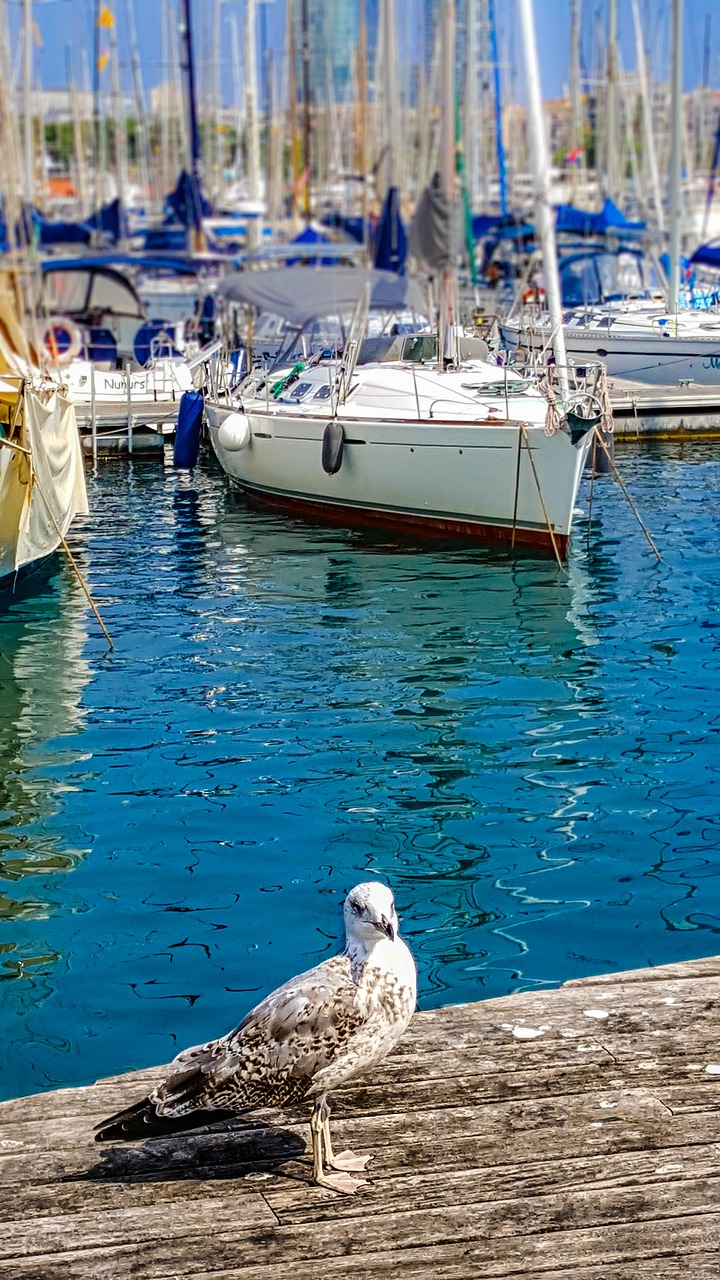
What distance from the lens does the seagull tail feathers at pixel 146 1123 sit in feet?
14.4

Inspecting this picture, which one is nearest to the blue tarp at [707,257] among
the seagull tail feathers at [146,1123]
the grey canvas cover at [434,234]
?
the grey canvas cover at [434,234]

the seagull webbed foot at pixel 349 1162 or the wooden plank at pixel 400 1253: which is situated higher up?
the seagull webbed foot at pixel 349 1162

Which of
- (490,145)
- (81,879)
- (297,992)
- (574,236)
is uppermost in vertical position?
(490,145)

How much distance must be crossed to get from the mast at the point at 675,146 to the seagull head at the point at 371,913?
84.2 ft

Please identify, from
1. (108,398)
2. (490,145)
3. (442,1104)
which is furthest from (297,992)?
(490,145)

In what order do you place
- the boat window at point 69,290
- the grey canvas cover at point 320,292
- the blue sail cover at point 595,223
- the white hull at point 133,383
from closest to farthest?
1. the grey canvas cover at point 320,292
2. the white hull at point 133,383
3. the boat window at point 69,290
4. the blue sail cover at point 595,223

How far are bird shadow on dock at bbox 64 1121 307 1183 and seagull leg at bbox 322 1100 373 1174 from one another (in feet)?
0.57

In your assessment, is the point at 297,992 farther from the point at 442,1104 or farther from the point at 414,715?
the point at 414,715

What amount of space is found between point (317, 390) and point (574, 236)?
1078 inches

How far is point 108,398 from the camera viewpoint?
1049 inches

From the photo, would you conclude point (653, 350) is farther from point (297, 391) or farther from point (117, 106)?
point (117, 106)

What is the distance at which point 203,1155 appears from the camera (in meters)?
4.55

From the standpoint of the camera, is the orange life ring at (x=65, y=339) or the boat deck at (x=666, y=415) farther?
the orange life ring at (x=65, y=339)

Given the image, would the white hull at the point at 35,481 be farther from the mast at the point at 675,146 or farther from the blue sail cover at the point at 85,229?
the blue sail cover at the point at 85,229
